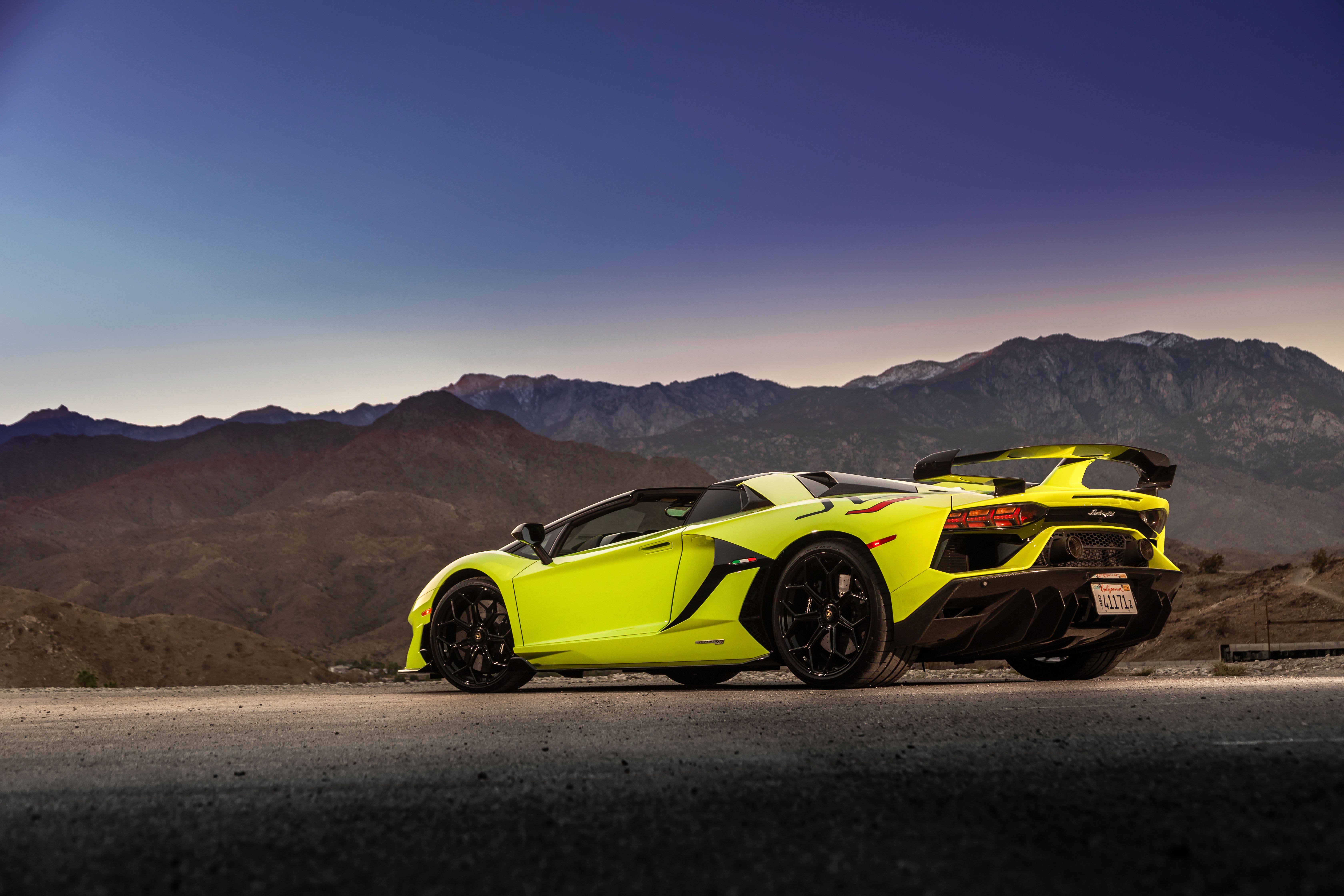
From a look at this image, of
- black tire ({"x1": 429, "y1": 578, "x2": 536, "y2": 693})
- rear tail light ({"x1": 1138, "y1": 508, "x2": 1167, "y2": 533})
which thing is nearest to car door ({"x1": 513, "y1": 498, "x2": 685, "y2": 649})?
black tire ({"x1": 429, "y1": 578, "x2": 536, "y2": 693})

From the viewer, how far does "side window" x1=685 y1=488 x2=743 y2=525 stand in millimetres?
7793

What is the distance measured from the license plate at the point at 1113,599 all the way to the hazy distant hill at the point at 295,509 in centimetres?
5789

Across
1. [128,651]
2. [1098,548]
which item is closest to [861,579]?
[1098,548]

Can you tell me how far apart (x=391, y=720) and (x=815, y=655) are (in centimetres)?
266

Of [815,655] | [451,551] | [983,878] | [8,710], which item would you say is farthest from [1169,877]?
[451,551]

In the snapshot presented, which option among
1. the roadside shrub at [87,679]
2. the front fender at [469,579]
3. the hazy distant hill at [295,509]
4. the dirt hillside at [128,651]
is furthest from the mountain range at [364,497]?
the front fender at [469,579]

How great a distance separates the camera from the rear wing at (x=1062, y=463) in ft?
23.5

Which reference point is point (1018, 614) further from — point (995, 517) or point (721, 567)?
point (721, 567)

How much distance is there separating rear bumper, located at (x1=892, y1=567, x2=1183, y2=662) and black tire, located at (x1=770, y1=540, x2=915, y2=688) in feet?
0.53

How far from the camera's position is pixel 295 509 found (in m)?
95.6

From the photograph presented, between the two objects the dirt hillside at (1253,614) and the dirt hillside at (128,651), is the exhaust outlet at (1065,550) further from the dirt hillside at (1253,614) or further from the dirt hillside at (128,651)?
the dirt hillside at (1253,614)

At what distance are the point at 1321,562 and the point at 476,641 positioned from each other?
44502mm

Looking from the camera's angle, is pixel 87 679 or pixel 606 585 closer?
pixel 606 585

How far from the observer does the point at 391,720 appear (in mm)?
6340
